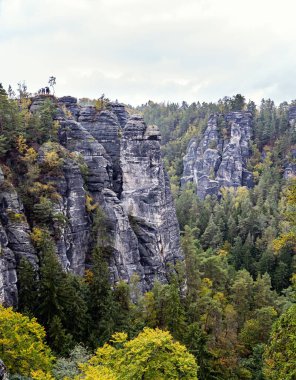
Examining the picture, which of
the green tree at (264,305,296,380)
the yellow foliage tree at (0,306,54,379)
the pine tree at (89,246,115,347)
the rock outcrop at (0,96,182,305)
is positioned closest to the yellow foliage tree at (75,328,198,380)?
the yellow foliage tree at (0,306,54,379)

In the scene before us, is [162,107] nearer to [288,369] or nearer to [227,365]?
[227,365]

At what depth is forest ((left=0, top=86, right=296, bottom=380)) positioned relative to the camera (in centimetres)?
2225

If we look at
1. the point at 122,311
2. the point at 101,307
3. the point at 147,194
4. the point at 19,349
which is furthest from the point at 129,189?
the point at 19,349

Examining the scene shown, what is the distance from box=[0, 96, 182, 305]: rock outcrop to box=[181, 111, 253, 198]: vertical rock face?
66.5m

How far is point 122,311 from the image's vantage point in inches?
1522

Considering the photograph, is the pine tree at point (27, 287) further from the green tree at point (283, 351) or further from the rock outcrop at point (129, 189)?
the green tree at point (283, 351)

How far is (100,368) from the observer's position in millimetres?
22812

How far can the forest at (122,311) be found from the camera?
22.3 metres

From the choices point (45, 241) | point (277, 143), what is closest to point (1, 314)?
point (45, 241)

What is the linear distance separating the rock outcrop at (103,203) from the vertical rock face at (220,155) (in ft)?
218

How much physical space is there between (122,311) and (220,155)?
99587 mm

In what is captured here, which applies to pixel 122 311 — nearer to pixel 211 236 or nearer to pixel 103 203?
pixel 103 203

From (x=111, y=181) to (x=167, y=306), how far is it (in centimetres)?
1923

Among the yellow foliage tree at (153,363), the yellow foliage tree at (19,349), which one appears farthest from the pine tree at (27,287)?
the yellow foliage tree at (153,363)
